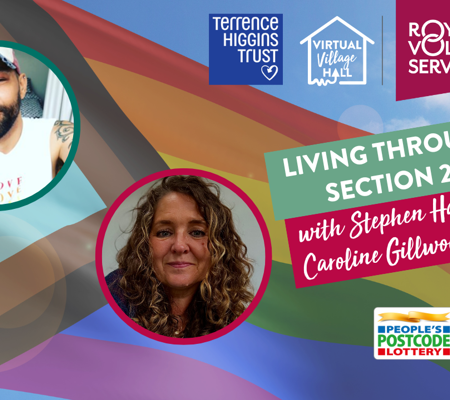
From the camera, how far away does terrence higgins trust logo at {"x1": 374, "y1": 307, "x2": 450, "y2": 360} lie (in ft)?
4.94

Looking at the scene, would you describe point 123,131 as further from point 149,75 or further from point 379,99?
point 379,99

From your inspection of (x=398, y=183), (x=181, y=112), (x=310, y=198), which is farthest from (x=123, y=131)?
(x=398, y=183)

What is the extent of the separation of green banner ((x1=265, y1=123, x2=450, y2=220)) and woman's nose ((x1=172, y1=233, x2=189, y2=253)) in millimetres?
358

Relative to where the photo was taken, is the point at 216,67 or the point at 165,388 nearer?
the point at 165,388

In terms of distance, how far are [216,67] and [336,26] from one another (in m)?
0.48

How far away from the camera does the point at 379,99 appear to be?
60.7 inches

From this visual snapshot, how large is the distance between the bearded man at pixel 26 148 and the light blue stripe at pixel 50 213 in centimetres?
5

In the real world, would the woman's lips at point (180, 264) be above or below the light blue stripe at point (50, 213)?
below

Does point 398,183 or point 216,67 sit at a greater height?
point 216,67

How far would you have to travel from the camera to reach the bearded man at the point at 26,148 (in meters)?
1.51

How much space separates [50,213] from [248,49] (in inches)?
38.4

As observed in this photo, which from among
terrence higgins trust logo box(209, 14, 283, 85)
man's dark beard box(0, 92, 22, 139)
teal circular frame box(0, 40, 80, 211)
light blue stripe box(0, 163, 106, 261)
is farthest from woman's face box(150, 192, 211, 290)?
man's dark beard box(0, 92, 22, 139)

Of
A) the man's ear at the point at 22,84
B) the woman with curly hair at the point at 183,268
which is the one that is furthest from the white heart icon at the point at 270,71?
the man's ear at the point at 22,84

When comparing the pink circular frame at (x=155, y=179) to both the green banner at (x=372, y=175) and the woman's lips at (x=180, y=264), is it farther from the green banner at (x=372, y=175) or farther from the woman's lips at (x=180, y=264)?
the woman's lips at (x=180, y=264)
